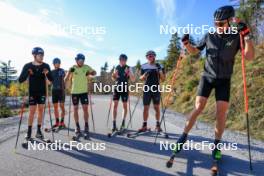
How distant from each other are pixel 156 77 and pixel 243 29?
480cm

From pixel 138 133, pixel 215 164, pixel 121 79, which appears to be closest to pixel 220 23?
pixel 215 164

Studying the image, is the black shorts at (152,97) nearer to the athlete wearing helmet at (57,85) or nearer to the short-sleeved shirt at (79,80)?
the short-sleeved shirt at (79,80)

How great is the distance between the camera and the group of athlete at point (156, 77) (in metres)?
5.83

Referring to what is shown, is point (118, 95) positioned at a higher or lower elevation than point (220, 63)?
lower

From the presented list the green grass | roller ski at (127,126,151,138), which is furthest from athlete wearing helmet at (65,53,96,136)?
the green grass

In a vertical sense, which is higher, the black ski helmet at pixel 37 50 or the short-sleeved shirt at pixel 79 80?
the black ski helmet at pixel 37 50

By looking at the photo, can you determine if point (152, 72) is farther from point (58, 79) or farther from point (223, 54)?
point (223, 54)

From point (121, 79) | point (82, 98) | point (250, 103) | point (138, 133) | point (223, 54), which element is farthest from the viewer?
point (250, 103)

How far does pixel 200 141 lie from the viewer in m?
8.52

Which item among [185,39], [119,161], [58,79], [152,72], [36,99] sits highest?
[185,39]

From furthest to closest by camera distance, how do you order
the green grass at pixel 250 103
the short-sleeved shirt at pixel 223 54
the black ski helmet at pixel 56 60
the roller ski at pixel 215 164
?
1. the black ski helmet at pixel 56 60
2. the green grass at pixel 250 103
3. the short-sleeved shirt at pixel 223 54
4. the roller ski at pixel 215 164

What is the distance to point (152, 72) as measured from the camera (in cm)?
1009

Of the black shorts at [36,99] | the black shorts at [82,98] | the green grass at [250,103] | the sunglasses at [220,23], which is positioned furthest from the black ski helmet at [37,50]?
the green grass at [250,103]

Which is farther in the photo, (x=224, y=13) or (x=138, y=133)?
(x=138, y=133)
